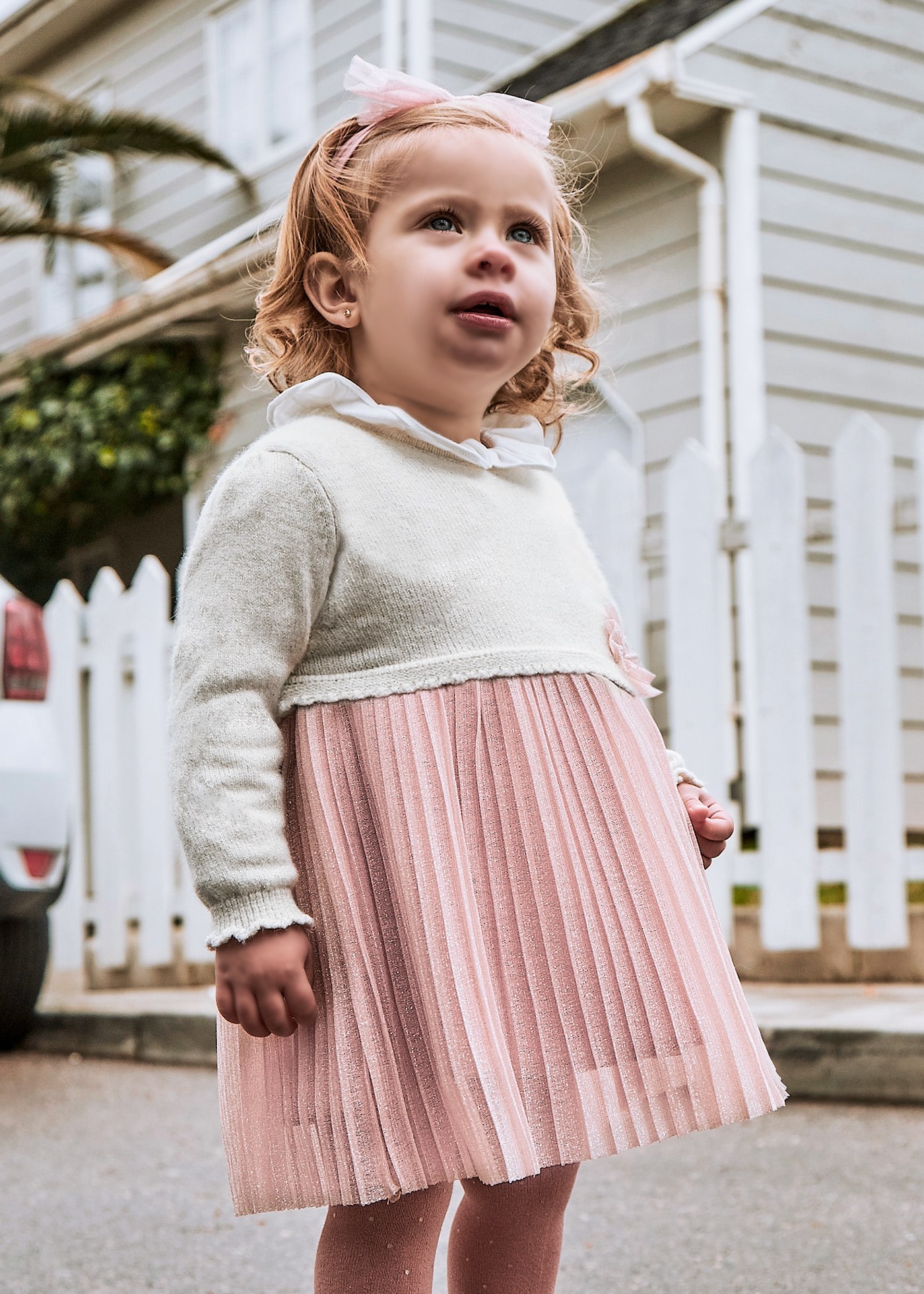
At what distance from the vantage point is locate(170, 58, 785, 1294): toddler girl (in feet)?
4.16

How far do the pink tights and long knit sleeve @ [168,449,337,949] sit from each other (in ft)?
1.05

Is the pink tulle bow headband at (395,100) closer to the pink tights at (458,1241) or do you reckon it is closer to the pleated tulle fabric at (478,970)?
the pleated tulle fabric at (478,970)

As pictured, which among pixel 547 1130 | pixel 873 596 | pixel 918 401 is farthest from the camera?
pixel 918 401

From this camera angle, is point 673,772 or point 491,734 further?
point 673,772

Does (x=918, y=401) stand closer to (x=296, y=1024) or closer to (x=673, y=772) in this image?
(x=673, y=772)

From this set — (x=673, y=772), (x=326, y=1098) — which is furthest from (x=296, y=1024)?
(x=673, y=772)

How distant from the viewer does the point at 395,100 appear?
147cm

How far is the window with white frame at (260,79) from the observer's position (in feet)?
28.0

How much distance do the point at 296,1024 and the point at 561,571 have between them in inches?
21.4

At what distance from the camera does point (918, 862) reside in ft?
12.4

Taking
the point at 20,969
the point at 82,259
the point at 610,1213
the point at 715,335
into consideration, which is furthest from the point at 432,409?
the point at 82,259

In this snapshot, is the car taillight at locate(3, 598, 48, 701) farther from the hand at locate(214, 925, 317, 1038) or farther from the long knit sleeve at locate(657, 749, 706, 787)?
the hand at locate(214, 925, 317, 1038)

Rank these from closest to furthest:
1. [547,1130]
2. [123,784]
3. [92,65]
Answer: [547,1130] → [123,784] → [92,65]

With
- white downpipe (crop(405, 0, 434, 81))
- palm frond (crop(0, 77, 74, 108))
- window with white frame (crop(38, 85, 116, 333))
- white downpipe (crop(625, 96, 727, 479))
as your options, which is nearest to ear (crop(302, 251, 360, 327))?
white downpipe (crop(625, 96, 727, 479))
